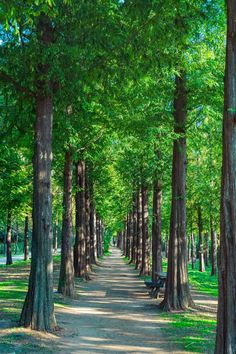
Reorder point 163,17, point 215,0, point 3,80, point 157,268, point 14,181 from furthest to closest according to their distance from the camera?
point 14,181, point 157,268, point 215,0, point 3,80, point 163,17

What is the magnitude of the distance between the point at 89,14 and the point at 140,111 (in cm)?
612

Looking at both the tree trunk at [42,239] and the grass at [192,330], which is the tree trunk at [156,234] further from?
the tree trunk at [42,239]

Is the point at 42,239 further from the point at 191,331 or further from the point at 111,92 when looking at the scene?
the point at 191,331

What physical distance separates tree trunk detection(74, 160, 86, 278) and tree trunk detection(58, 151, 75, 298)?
511 cm

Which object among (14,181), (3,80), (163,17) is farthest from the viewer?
(14,181)

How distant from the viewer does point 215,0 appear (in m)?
11.9

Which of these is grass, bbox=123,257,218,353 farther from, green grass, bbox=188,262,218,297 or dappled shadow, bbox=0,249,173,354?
green grass, bbox=188,262,218,297

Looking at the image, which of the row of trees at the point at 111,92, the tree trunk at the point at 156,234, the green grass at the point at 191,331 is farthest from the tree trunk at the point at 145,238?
the green grass at the point at 191,331

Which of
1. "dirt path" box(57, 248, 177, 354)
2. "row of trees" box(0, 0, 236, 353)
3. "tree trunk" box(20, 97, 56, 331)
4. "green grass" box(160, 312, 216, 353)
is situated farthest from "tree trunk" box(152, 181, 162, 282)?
"tree trunk" box(20, 97, 56, 331)

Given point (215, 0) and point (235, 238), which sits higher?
point (215, 0)

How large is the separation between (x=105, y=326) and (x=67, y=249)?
613cm

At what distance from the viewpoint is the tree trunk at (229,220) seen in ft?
21.6

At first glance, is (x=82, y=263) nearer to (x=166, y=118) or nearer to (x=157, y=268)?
(x=157, y=268)

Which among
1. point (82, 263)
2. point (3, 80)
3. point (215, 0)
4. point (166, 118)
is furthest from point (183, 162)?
point (82, 263)
